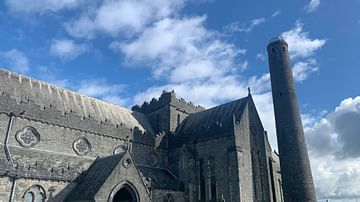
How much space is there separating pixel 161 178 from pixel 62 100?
12.3m

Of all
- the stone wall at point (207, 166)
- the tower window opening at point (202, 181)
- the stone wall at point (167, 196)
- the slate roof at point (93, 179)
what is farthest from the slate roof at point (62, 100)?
the tower window opening at point (202, 181)

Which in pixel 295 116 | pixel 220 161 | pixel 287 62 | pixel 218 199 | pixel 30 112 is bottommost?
pixel 218 199

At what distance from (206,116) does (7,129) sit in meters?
21.1

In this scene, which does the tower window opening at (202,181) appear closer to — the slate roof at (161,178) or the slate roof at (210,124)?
the slate roof at (161,178)

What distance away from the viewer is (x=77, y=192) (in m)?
23.4

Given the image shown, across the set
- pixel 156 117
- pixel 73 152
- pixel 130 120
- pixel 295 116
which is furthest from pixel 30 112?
pixel 295 116

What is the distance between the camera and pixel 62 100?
30703mm

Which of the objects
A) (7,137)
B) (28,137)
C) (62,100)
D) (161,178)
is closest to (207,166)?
(161,178)

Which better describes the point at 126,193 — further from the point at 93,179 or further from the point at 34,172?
the point at 34,172

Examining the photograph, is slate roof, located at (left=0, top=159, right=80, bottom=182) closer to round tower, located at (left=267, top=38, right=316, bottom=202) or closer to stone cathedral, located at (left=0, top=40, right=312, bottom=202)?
stone cathedral, located at (left=0, top=40, right=312, bottom=202)

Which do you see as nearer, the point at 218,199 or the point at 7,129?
the point at 7,129

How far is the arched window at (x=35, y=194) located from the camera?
2179 centimetres

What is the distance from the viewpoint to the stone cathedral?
23.1 metres

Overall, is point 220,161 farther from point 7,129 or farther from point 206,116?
point 7,129
